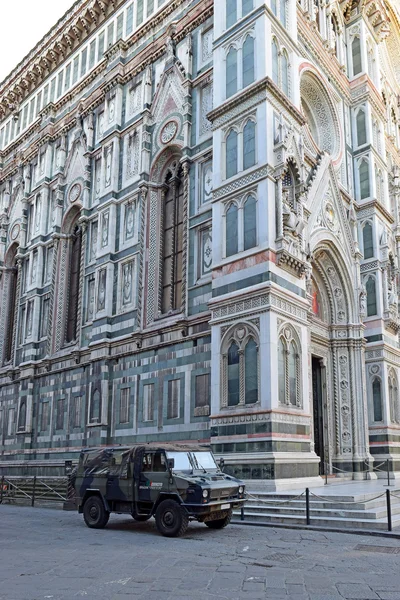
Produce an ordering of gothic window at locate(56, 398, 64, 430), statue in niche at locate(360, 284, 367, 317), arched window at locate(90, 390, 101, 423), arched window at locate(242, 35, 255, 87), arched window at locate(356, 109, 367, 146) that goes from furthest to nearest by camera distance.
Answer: arched window at locate(356, 109, 367, 146), gothic window at locate(56, 398, 64, 430), statue in niche at locate(360, 284, 367, 317), arched window at locate(90, 390, 101, 423), arched window at locate(242, 35, 255, 87)

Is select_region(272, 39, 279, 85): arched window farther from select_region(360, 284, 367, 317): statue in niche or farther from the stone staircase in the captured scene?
the stone staircase

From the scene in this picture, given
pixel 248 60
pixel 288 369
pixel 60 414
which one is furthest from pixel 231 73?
pixel 60 414

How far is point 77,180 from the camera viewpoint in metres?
29.3

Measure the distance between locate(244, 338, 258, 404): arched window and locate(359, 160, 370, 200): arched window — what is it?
1255 centimetres

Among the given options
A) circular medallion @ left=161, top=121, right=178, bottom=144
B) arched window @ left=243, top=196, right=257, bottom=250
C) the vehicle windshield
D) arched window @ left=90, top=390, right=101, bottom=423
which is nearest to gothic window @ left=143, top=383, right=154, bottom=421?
arched window @ left=90, top=390, right=101, bottom=423

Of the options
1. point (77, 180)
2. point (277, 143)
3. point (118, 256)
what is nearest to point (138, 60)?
point (77, 180)

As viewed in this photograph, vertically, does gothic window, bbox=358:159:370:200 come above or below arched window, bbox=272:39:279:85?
below

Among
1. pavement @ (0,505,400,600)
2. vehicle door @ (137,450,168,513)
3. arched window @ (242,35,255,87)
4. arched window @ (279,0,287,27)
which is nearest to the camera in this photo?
pavement @ (0,505,400,600)

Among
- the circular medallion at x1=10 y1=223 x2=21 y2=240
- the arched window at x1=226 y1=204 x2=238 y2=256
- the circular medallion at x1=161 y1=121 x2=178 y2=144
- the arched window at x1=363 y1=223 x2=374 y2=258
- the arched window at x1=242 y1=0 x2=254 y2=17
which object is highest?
the arched window at x1=242 y1=0 x2=254 y2=17

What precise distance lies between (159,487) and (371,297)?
1591 cm

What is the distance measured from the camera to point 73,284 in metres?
28.6

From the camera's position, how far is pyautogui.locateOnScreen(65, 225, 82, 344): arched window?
2795 centimetres

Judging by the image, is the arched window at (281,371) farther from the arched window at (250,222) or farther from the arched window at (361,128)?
the arched window at (361,128)

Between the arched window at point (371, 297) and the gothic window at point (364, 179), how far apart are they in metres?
4.09
